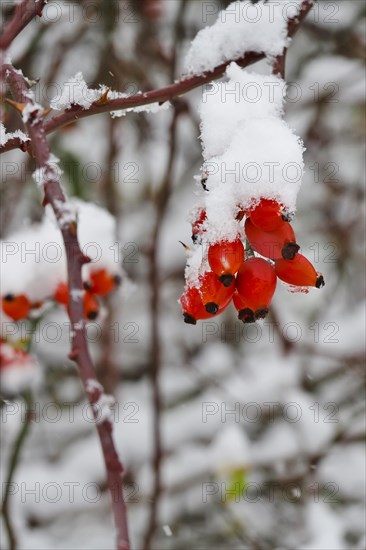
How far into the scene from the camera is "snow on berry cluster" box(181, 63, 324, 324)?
105 centimetres

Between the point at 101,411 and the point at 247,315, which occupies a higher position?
the point at 247,315

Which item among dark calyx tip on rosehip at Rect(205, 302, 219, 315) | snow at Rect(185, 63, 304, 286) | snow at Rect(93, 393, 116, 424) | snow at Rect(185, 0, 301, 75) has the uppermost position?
snow at Rect(185, 0, 301, 75)

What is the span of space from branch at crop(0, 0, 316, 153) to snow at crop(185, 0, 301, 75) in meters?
0.01

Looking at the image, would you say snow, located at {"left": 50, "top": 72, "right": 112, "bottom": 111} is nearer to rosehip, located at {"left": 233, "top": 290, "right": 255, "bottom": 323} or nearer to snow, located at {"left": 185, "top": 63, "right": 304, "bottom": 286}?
snow, located at {"left": 185, "top": 63, "right": 304, "bottom": 286}

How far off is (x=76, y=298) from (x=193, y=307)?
0.78 ft

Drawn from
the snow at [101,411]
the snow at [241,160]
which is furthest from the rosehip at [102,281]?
the snow at [101,411]

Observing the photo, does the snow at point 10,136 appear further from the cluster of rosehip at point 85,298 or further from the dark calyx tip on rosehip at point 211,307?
the cluster of rosehip at point 85,298

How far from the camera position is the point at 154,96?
1.19m

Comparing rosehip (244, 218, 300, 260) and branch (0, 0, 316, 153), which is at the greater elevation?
branch (0, 0, 316, 153)

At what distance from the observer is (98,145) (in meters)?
3.91

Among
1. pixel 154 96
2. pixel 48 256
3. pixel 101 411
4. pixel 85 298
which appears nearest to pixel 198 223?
pixel 154 96

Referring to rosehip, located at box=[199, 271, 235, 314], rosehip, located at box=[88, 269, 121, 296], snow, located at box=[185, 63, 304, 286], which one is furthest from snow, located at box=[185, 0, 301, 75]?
rosehip, located at box=[88, 269, 121, 296]

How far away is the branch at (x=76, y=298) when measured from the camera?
2.74ft

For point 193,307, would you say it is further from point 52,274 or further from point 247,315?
point 52,274
